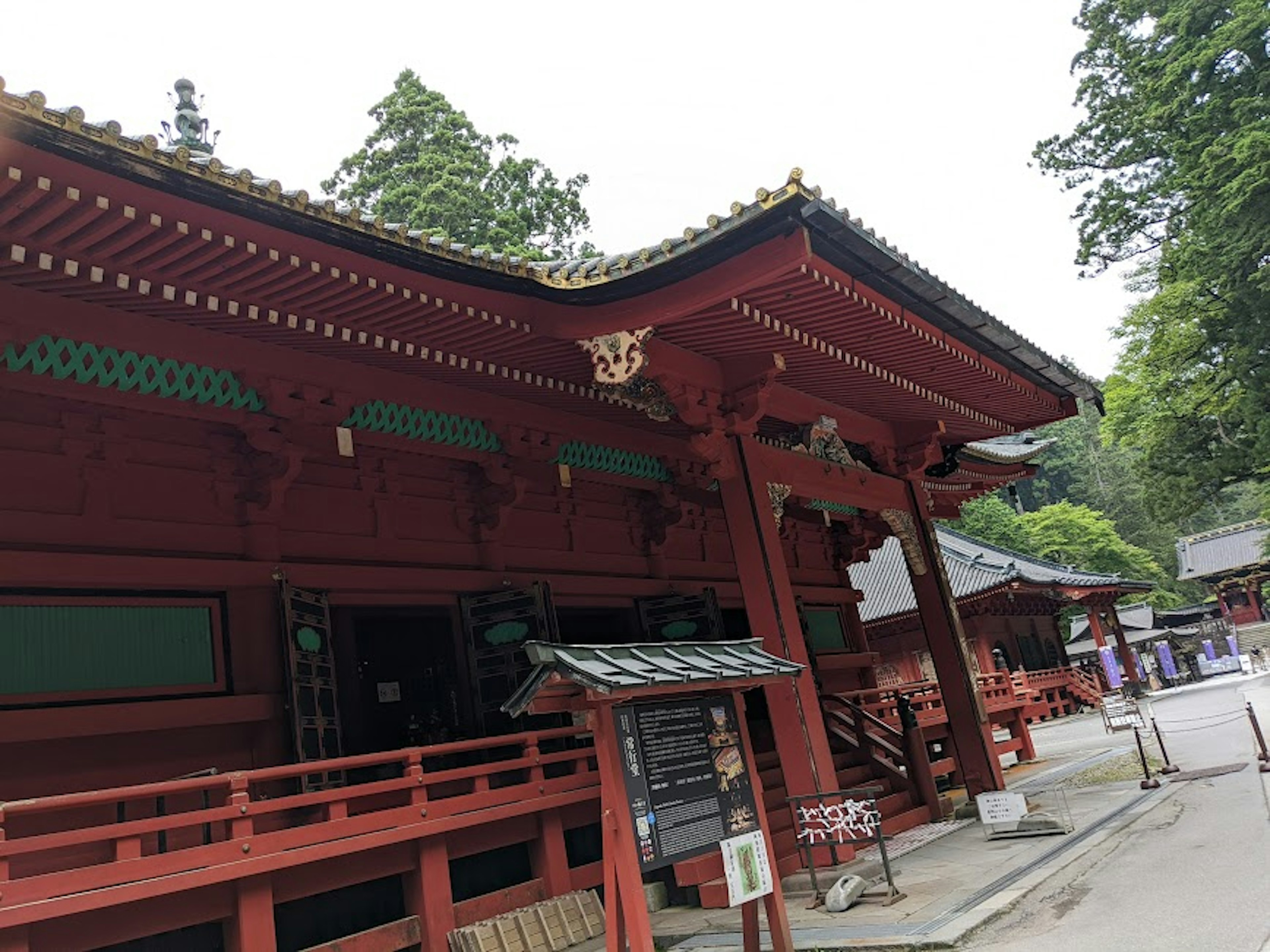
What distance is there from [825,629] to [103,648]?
12836mm

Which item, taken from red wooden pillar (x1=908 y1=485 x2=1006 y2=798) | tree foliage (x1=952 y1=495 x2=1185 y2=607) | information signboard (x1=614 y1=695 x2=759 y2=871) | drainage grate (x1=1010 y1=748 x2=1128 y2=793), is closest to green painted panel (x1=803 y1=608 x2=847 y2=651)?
red wooden pillar (x1=908 y1=485 x2=1006 y2=798)

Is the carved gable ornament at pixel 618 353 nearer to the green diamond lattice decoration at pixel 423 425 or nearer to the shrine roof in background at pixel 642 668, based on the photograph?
the green diamond lattice decoration at pixel 423 425

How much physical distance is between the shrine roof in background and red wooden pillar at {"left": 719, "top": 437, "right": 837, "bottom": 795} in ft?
5.96

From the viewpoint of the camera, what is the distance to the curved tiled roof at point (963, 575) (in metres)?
30.1

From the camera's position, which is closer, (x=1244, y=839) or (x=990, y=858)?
(x=1244, y=839)

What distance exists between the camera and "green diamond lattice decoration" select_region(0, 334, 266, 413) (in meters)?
6.42

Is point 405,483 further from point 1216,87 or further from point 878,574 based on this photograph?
point 878,574

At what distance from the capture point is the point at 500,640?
372 inches

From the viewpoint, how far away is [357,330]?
730 cm

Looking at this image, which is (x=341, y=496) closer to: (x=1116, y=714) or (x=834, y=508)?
(x=834, y=508)

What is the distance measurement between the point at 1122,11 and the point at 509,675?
58.5 feet

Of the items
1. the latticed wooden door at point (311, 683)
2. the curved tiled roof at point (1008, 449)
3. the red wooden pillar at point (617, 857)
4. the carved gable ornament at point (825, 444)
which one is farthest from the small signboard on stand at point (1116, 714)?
the red wooden pillar at point (617, 857)

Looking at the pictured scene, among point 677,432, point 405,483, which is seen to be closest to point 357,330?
point 405,483

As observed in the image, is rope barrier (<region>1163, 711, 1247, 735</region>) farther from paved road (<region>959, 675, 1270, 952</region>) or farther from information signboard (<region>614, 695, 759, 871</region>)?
information signboard (<region>614, 695, 759, 871</region>)
